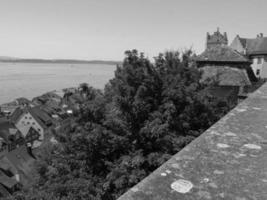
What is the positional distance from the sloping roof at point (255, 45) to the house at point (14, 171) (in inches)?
1085

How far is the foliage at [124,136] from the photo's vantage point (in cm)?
810

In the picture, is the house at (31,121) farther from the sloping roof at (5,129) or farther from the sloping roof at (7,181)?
the sloping roof at (7,181)

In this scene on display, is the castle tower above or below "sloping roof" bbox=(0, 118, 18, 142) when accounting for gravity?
above

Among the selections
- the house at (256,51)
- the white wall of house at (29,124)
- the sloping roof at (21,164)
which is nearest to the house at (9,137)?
the white wall of house at (29,124)

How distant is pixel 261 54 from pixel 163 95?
69.1ft

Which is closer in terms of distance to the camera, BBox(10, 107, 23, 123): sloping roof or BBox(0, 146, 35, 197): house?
BBox(0, 146, 35, 197): house

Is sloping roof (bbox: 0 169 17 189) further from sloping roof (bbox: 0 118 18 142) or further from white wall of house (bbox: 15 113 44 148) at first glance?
white wall of house (bbox: 15 113 44 148)

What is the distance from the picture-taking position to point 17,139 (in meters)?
35.9

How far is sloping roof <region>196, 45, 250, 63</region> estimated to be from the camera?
1507 centimetres

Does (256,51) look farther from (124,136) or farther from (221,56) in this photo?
(124,136)

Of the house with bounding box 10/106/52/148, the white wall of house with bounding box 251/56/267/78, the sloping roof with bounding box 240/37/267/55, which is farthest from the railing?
the house with bounding box 10/106/52/148

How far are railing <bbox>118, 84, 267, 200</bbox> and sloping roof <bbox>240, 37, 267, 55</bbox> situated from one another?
27540 millimetres

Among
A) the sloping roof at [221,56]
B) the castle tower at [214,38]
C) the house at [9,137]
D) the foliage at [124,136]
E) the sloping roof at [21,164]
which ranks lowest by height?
the house at [9,137]

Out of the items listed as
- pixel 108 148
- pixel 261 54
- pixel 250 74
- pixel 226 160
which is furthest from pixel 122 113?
pixel 261 54
